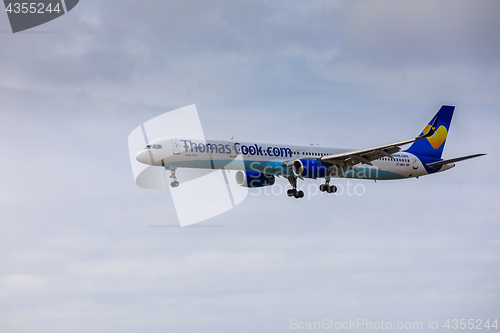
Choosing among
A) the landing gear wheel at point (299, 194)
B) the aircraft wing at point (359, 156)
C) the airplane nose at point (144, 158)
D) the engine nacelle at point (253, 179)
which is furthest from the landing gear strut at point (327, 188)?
the airplane nose at point (144, 158)

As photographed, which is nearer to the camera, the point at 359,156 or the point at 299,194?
the point at 359,156

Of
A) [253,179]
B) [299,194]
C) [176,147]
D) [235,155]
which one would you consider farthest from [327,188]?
[176,147]

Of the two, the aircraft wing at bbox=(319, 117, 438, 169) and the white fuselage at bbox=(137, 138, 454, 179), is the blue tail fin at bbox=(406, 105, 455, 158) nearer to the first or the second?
the white fuselage at bbox=(137, 138, 454, 179)

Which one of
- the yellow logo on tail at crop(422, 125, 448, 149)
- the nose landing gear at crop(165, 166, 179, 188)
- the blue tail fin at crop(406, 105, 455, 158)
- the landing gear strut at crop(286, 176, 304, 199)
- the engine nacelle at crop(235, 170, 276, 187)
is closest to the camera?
the nose landing gear at crop(165, 166, 179, 188)

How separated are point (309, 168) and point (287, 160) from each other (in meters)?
2.99

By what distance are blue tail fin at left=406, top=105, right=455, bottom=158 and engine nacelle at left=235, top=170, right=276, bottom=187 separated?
1656cm

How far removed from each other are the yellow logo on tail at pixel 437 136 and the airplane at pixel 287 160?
106 inches

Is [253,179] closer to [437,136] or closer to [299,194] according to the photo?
[299,194]

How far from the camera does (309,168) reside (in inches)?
1948

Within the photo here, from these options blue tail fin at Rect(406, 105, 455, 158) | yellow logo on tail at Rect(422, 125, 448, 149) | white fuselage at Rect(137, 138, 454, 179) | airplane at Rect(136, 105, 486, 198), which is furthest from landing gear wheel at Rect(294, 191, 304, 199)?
yellow logo on tail at Rect(422, 125, 448, 149)

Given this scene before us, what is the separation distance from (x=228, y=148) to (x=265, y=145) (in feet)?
12.8

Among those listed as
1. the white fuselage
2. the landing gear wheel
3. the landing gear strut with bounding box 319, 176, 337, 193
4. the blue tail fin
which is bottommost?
the landing gear strut with bounding box 319, 176, 337, 193

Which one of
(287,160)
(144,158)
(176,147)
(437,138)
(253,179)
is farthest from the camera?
(437,138)

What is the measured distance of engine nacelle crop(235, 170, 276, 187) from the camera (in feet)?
186
